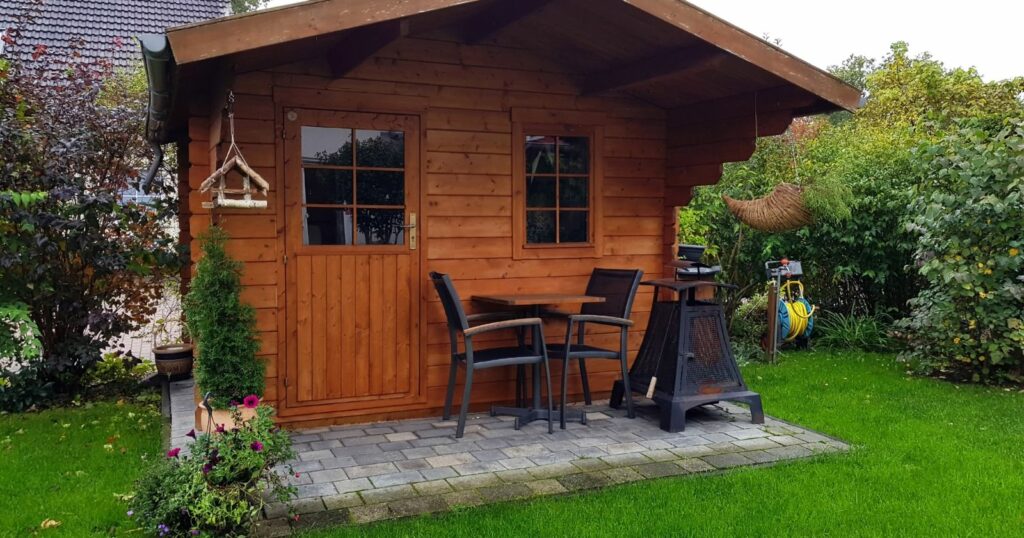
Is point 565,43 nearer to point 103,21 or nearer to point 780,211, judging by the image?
point 780,211

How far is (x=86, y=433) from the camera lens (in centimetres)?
477

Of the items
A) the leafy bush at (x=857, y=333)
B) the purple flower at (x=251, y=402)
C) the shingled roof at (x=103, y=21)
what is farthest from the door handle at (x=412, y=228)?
the shingled roof at (x=103, y=21)

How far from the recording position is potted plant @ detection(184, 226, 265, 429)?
11.3 feet

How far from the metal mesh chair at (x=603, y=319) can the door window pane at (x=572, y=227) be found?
276 millimetres

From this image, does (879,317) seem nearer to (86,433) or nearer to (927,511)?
(927,511)

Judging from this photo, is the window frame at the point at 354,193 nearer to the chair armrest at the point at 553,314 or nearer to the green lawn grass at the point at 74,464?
the chair armrest at the point at 553,314

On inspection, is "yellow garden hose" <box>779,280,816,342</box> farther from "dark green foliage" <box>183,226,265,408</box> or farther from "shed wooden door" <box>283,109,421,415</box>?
"dark green foliage" <box>183,226,265,408</box>

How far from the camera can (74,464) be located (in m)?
4.08

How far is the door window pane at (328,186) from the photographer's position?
14.8ft

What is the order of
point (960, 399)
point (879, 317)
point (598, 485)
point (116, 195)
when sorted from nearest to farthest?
point (598, 485), point (960, 399), point (116, 195), point (879, 317)

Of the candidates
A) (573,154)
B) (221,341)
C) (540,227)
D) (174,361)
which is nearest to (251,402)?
(221,341)

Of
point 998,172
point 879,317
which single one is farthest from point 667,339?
point 879,317

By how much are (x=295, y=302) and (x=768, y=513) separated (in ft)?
9.07

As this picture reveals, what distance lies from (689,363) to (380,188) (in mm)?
2137
